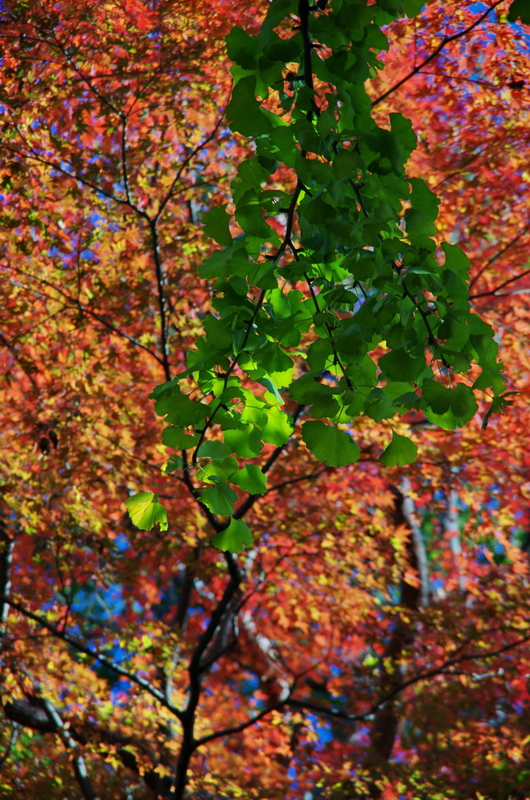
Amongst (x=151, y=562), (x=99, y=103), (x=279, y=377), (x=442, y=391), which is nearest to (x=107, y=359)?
(x=99, y=103)

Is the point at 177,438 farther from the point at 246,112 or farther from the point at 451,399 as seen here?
the point at 246,112

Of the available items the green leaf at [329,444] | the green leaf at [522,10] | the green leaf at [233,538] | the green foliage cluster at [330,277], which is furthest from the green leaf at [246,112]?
the green leaf at [233,538]

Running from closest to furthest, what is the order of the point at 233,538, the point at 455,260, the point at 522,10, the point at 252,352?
the point at 522,10 → the point at 455,260 → the point at 252,352 → the point at 233,538

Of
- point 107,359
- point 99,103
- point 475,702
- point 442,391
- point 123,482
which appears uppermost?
point 99,103

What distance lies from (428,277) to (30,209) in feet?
12.5

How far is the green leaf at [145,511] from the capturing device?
1.49 m

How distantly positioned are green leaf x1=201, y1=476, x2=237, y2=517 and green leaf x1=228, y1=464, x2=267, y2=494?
87 millimetres

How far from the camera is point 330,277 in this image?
155cm

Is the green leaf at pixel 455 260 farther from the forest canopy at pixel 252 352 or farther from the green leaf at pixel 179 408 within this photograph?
the green leaf at pixel 179 408

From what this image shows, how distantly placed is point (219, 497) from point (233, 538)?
0.16m

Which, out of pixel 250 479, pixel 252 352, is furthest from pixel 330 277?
pixel 250 479

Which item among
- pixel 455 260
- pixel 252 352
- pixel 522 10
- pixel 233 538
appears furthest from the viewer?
pixel 233 538

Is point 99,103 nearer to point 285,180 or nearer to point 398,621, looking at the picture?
point 285,180

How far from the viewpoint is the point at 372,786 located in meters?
5.68
